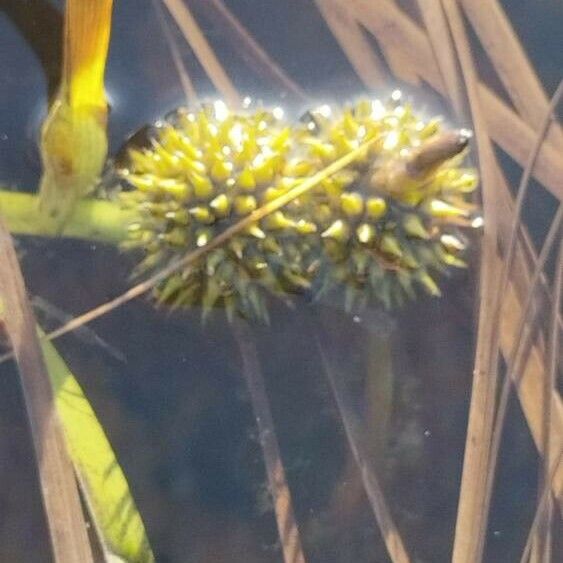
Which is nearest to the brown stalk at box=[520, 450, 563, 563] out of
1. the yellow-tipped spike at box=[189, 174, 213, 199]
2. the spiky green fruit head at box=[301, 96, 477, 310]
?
the spiky green fruit head at box=[301, 96, 477, 310]

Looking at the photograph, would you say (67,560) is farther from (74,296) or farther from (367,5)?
(367,5)

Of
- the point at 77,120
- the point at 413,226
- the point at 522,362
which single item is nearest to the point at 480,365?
the point at 522,362

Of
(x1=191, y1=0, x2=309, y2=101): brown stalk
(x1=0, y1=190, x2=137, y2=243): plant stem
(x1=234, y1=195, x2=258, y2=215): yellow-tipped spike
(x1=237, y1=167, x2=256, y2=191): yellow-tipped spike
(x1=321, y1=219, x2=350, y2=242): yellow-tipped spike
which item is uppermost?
(x1=191, y1=0, x2=309, y2=101): brown stalk

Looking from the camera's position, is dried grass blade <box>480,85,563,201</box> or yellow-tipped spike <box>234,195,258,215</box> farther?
dried grass blade <box>480,85,563,201</box>

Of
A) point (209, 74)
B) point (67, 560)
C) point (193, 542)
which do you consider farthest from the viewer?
point (209, 74)

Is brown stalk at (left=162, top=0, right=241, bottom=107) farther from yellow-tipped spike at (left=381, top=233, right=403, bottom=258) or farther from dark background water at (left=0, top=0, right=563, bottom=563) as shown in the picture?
yellow-tipped spike at (left=381, top=233, right=403, bottom=258)

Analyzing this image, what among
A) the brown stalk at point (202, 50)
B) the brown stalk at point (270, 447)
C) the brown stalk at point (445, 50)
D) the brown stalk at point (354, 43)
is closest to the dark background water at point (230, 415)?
the brown stalk at point (270, 447)

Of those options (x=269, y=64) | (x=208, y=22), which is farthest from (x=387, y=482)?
(x=208, y=22)
